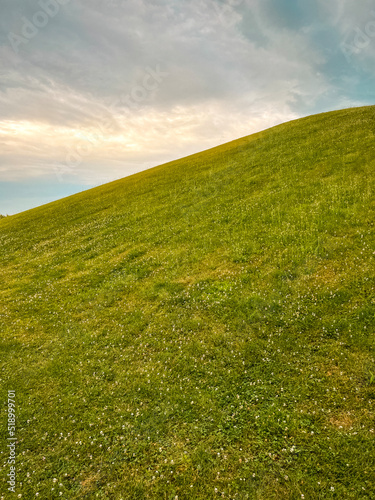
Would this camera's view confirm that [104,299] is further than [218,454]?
Yes

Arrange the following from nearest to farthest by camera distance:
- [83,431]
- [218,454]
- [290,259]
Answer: [218,454] → [83,431] → [290,259]

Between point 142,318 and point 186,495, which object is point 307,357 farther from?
point 142,318

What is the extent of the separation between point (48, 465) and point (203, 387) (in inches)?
205

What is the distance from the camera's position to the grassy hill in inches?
295

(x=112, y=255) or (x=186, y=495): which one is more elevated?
(x=112, y=255)

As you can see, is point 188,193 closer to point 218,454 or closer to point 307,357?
point 307,357

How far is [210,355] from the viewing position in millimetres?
11109

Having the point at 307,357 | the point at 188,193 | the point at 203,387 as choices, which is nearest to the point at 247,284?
the point at 307,357

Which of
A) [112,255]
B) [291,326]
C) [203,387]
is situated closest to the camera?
[203,387]

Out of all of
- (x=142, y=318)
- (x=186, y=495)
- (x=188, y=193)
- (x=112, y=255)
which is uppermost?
(x=188, y=193)

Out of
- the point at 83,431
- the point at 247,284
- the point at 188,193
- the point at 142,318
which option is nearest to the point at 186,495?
the point at 83,431

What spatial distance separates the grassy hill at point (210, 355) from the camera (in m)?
7.48

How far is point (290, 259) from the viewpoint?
15.4 metres

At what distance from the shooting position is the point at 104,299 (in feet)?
55.4
